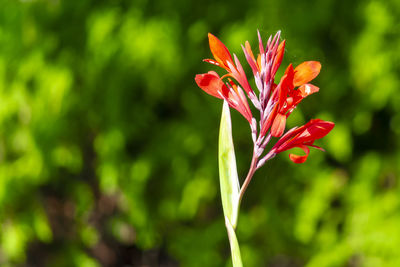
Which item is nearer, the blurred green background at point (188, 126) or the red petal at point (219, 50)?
the red petal at point (219, 50)

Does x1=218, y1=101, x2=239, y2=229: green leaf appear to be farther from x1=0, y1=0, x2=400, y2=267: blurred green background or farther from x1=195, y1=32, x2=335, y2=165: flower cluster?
x1=0, y1=0, x2=400, y2=267: blurred green background

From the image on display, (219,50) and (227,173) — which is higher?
(219,50)

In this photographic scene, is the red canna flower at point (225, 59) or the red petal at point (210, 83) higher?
the red canna flower at point (225, 59)

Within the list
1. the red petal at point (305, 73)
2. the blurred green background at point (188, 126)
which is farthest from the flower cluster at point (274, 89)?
the blurred green background at point (188, 126)

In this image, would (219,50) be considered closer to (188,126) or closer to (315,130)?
(315,130)

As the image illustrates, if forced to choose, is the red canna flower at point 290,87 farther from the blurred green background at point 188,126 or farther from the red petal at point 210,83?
the blurred green background at point 188,126

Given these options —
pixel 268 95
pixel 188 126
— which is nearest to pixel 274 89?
pixel 268 95
